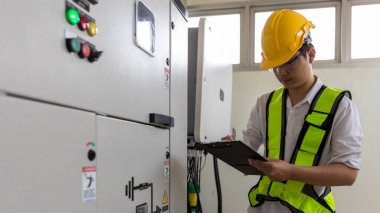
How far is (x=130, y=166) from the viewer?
1268 mm

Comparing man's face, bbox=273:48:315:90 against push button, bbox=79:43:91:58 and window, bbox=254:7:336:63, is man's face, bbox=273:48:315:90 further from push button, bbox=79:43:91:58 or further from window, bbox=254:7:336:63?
window, bbox=254:7:336:63

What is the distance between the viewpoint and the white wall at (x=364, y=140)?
3.12m

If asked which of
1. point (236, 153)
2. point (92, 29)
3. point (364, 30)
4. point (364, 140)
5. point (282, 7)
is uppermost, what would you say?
point (282, 7)

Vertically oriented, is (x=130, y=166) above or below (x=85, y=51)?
below

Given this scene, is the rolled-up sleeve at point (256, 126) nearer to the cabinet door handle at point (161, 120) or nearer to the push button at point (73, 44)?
the cabinet door handle at point (161, 120)

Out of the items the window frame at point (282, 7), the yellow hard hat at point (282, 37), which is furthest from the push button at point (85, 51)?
the window frame at point (282, 7)

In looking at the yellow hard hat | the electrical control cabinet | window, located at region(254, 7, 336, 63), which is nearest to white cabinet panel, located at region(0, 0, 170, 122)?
the electrical control cabinet

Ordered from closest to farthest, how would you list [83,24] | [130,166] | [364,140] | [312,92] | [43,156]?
1. [43,156]
2. [83,24]
3. [130,166]
4. [312,92]
5. [364,140]

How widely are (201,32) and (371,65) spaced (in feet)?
7.16

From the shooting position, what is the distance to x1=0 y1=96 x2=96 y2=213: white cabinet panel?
2.37 ft

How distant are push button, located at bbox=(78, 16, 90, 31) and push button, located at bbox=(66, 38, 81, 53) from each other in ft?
0.15

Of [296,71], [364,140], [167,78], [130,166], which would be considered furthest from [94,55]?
[364,140]

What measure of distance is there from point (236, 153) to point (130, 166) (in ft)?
1.44

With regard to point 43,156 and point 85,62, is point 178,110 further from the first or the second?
point 43,156
